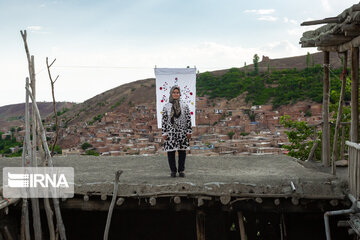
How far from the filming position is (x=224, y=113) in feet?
106

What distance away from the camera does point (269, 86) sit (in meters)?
34.4

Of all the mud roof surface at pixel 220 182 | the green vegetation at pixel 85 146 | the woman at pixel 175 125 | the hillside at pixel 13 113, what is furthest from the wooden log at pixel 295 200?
the hillside at pixel 13 113

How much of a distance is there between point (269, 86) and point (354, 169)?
30.3 metres

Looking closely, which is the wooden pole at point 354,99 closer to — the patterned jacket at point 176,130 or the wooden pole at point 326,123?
the wooden pole at point 326,123

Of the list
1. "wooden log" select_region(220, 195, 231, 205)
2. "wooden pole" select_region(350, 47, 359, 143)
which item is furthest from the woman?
"wooden pole" select_region(350, 47, 359, 143)

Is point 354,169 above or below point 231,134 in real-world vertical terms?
above

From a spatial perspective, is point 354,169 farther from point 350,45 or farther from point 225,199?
point 350,45

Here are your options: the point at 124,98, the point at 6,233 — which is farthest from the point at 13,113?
the point at 6,233

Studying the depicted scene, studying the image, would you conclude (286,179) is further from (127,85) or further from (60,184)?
(127,85)

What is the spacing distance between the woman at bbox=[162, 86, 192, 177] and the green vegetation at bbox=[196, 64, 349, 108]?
21.4m

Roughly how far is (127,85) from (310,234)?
164 feet

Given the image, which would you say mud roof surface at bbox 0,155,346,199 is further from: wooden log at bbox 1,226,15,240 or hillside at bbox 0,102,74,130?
hillside at bbox 0,102,74,130

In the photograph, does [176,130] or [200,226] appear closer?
[200,226]

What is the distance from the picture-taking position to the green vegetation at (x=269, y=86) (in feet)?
95.9
